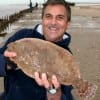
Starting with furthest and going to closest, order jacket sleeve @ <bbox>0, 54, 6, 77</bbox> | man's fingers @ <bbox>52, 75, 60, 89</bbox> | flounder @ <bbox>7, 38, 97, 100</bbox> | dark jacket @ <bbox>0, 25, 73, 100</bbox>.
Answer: dark jacket @ <bbox>0, 25, 73, 100</bbox> → jacket sleeve @ <bbox>0, 54, 6, 77</bbox> → man's fingers @ <bbox>52, 75, 60, 89</bbox> → flounder @ <bbox>7, 38, 97, 100</bbox>

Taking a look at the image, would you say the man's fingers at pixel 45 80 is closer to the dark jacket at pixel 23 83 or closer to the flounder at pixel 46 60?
the flounder at pixel 46 60

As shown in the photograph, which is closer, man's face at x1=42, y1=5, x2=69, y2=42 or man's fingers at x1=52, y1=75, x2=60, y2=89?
man's fingers at x1=52, y1=75, x2=60, y2=89

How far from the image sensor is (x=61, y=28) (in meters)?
4.51

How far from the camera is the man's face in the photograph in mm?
4453

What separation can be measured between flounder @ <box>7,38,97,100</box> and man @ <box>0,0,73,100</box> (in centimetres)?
23

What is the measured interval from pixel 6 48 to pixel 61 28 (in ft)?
2.21

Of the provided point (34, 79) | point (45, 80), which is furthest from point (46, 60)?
point (34, 79)

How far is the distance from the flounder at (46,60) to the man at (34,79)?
0.23 m

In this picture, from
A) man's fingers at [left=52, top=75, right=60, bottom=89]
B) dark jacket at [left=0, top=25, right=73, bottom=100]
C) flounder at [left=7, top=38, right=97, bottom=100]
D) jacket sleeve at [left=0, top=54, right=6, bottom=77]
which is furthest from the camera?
dark jacket at [left=0, top=25, right=73, bottom=100]

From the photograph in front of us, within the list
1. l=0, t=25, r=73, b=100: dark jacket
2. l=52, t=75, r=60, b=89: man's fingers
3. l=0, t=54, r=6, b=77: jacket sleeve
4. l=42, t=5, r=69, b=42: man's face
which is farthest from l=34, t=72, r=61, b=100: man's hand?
l=42, t=5, r=69, b=42: man's face

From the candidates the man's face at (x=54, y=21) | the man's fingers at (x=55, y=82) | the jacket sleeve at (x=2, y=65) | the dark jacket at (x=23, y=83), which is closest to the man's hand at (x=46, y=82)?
the man's fingers at (x=55, y=82)

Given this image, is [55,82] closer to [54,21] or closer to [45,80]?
[45,80]

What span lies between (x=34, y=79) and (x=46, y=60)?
52 cm

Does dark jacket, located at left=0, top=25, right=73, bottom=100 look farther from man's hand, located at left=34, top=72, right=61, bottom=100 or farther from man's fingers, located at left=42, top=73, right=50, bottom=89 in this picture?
man's fingers, located at left=42, top=73, right=50, bottom=89
